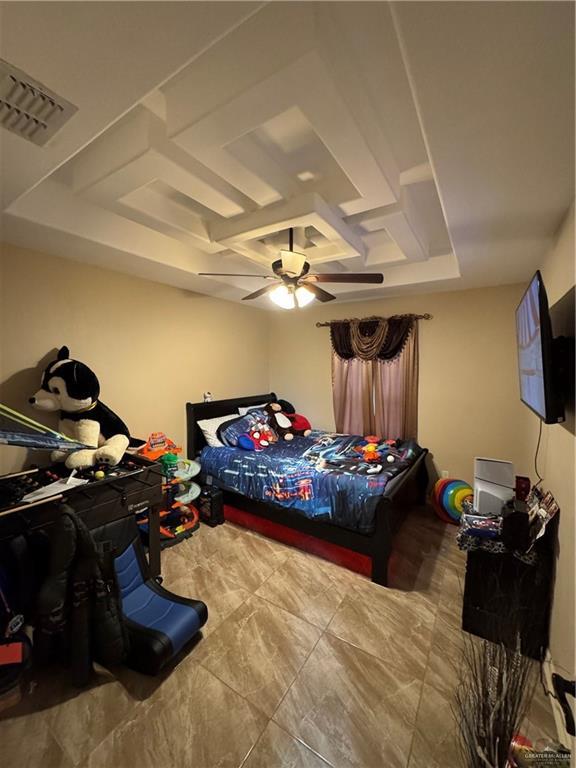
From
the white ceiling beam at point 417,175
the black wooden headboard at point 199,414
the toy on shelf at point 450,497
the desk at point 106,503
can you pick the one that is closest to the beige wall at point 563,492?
the white ceiling beam at point 417,175

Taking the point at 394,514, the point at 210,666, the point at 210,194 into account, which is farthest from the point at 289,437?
the point at 210,194

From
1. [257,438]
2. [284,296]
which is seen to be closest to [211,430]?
[257,438]

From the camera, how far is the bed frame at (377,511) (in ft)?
7.24

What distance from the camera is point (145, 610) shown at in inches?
67.4

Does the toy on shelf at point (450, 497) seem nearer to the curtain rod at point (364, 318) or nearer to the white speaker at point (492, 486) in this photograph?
the white speaker at point (492, 486)

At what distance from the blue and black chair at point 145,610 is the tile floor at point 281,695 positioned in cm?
14

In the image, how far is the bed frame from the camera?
2207 millimetres

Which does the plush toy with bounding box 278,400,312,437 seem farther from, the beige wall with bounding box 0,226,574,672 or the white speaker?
the white speaker

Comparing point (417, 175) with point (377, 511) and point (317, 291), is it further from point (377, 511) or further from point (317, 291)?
point (377, 511)

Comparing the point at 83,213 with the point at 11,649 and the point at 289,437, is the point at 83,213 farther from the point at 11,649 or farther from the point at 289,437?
the point at 289,437

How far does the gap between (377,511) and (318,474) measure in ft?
1.88

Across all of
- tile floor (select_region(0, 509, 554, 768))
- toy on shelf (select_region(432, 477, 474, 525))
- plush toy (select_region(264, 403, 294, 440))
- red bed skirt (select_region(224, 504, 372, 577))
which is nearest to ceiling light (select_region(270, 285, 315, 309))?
plush toy (select_region(264, 403, 294, 440))

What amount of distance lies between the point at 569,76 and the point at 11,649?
3.05 m

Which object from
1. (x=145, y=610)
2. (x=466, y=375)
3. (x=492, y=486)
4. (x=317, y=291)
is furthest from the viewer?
(x=466, y=375)
